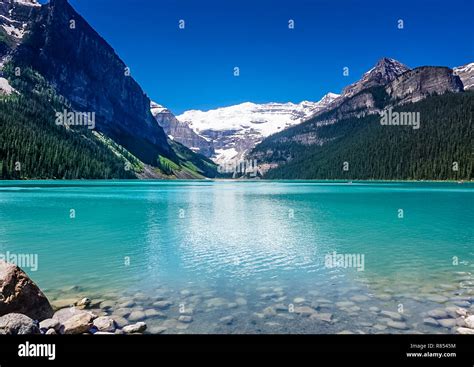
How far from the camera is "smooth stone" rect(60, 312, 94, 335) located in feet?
40.7

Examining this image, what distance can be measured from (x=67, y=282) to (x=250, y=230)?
22.8 m

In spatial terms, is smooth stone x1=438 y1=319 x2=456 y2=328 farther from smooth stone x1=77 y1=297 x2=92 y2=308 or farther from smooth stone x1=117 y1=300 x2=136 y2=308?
smooth stone x1=77 y1=297 x2=92 y2=308

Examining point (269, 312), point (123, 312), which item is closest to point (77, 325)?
point (123, 312)

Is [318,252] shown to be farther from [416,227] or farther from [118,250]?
[416,227]

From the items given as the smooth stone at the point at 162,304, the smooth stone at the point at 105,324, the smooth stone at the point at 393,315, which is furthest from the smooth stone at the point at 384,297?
the smooth stone at the point at 105,324

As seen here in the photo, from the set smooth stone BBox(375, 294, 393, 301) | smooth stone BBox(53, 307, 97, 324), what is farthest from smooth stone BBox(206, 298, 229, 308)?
smooth stone BBox(375, 294, 393, 301)

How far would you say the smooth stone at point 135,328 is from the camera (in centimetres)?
1287

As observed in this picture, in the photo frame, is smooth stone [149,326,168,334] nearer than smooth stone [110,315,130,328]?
Yes

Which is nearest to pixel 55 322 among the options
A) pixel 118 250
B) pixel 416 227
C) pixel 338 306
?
pixel 338 306

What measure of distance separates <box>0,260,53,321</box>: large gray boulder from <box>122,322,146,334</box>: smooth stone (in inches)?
134

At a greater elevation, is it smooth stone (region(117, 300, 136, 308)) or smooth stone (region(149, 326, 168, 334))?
smooth stone (region(117, 300, 136, 308))

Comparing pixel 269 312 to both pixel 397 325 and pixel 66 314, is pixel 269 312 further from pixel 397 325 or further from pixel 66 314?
pixel 66 314

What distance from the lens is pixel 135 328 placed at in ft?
42.7

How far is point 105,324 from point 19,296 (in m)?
3.34
